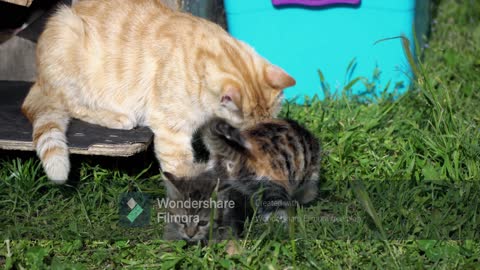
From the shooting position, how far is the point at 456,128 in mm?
4082

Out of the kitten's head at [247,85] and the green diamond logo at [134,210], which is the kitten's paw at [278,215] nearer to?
the kitten's head at [247,85]

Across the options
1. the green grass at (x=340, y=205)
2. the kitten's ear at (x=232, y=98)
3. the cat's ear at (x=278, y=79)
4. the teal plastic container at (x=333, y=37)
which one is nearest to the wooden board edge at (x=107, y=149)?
the green grass at (x=340, y=205)

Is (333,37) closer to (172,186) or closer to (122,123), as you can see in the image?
(122,123)

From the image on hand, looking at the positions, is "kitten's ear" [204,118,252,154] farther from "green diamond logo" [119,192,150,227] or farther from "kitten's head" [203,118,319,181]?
"green diamond logo" [119,192,150,227]

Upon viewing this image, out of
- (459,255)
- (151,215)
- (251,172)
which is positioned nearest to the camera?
(459,255)

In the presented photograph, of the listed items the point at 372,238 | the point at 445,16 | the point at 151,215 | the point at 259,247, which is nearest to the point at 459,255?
the point at 372,238

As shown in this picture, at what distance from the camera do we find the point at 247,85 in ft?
11.8

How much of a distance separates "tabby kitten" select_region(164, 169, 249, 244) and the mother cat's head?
381 mm

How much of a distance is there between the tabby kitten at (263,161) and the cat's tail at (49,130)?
80 cm

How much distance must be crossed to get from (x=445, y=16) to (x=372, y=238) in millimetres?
3925

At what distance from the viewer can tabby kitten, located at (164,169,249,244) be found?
3.15m

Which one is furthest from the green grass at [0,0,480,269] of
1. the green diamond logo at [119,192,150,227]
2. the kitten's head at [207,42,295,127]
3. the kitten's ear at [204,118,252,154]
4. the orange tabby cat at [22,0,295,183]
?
the kitten's head at [207,42,295,127]

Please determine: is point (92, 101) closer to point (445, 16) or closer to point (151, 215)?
point (151, 215)

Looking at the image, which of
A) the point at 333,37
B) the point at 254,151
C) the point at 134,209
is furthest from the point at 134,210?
the point at 333,37
